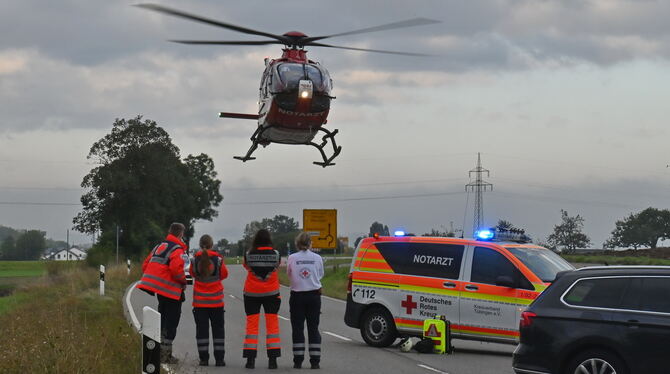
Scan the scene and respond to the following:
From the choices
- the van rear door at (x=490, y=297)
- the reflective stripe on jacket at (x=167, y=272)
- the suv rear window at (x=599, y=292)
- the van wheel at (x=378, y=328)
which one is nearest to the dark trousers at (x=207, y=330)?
the reflective stripe on jacket at (x=167, y=272)

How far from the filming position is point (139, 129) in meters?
92.8

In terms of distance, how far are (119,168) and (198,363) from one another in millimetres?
78255

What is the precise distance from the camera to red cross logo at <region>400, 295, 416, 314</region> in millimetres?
16281

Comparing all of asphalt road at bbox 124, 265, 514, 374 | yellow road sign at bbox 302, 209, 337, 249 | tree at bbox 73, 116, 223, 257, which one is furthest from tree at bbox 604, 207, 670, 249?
asphalt road at bbox 124, 265, 514, 374

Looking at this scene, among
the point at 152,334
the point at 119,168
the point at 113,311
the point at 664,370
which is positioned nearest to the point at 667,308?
the point at 664,370

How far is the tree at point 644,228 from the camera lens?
8788 centimetres

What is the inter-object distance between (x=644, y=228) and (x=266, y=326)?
8463cm

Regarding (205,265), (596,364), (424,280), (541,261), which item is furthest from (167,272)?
(541,261)

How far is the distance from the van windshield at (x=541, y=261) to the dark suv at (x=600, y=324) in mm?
4459

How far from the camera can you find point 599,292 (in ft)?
34.4

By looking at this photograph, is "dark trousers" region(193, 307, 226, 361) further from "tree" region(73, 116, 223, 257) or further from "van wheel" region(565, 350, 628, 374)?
"tree" region(73, 116, 223, 257)

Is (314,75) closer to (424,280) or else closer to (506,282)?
(424,280)

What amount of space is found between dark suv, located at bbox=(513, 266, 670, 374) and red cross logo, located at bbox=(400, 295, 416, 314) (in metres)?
5.42

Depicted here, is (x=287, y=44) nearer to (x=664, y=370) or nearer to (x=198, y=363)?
(x=198, y=363)
